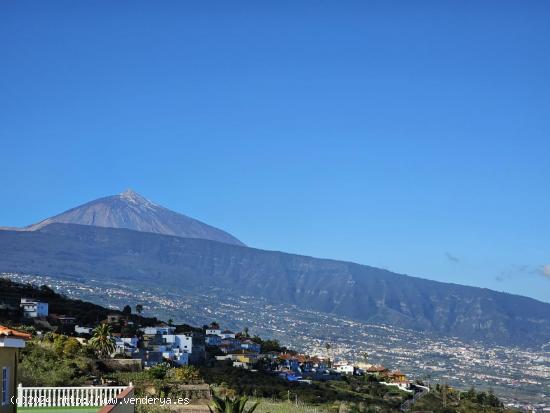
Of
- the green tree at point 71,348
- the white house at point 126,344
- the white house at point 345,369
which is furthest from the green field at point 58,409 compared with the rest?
the white house at point 345,369

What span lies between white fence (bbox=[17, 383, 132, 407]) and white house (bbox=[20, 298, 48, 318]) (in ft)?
200

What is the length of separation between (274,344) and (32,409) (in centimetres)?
10334

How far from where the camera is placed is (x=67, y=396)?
2062 cm

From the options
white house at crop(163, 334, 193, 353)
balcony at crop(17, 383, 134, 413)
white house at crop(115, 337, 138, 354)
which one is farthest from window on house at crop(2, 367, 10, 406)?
white house at crop(163, 334, 193, 353)

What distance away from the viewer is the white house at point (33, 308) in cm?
8081

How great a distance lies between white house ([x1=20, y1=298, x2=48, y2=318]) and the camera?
80812mm

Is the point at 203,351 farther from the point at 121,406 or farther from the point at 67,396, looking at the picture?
the point at 121,406

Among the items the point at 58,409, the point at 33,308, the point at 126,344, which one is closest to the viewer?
the point at 58,409

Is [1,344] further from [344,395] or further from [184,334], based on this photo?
[184,334]

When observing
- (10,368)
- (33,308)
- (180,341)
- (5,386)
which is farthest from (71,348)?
(180,341)

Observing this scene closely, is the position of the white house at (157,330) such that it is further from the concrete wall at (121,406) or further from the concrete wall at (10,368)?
the concrete wall at (121,406)

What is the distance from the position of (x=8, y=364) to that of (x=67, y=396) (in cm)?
174

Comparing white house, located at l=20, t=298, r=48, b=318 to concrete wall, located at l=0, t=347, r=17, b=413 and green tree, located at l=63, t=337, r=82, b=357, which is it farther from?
concrete wall, located at l=0, t=347, r=17, b=413

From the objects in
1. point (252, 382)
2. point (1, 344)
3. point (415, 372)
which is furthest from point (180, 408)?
point (415, 372)
